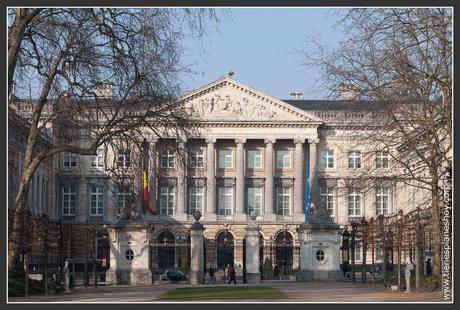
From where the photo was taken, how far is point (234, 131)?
4072 inches

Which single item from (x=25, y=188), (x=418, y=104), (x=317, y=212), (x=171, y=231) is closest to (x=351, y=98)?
(x=418, y=104)

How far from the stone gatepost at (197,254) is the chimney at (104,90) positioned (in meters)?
15.0

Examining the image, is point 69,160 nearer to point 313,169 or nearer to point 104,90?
point 313,169

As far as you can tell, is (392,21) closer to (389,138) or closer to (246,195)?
(389,138)

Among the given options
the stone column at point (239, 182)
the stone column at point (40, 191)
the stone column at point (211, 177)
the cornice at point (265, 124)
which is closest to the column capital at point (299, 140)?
the cornice at point (265, 124)

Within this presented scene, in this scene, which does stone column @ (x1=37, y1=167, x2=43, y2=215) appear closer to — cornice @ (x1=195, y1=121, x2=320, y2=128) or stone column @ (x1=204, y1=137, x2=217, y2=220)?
stone column @ (x1=204, y1=137, x2=217, y2=220)

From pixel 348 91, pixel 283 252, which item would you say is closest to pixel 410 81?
pixel 348 91

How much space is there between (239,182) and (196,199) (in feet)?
15.3

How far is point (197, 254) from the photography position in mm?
51344

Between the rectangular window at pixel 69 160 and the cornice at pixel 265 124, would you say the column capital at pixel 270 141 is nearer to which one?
the cornice at pixel 265 124

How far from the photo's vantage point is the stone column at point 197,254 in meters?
51.3

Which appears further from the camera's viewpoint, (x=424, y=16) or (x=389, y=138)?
(x=389, y=138)

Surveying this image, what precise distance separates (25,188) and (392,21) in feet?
46.5

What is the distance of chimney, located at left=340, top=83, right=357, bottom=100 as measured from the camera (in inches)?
1411
